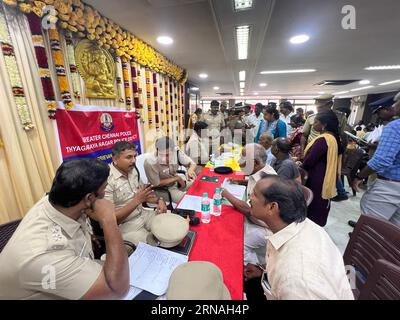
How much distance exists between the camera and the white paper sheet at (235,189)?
5.95 feet

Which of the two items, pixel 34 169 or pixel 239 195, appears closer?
→ pixel 34 169

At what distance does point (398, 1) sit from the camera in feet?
5.81

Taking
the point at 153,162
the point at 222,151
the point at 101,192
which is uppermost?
the point at 101,192

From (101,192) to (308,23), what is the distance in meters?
2.97

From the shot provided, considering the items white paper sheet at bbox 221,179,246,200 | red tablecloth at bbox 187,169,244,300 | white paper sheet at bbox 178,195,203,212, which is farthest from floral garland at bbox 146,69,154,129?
red tablecloth at bbox 187,169,244,300

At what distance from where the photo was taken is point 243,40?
274cm

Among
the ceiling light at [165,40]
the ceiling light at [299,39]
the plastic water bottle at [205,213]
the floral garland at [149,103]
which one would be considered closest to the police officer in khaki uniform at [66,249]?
the plastic water bottle at [205,213]

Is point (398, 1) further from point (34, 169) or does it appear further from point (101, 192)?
point (34, 169)

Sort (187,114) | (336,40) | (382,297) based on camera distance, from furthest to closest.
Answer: (187,114) < (336,40) < (382,297)

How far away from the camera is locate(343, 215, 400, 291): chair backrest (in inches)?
38.4

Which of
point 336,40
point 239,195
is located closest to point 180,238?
point 239,195

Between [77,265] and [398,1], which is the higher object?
[398,1]
